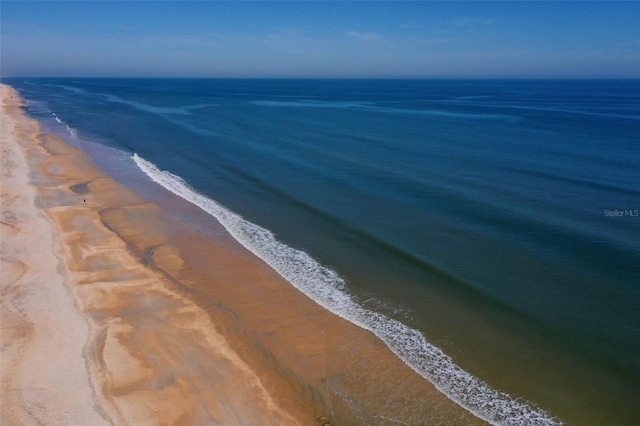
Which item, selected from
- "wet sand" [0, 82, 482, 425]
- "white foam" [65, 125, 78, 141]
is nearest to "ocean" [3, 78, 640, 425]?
"wet sand" [0, 82, 482, 425]

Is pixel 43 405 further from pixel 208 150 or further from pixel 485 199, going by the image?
pixel 208 150

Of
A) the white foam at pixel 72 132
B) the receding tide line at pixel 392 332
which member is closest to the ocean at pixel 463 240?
the receding tide line at pixel 392 332

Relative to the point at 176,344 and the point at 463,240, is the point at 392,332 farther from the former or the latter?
the point at 463,240

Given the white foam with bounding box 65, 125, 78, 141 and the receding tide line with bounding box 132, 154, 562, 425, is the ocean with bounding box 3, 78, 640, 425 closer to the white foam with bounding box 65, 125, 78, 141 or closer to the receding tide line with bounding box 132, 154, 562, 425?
the receding tide line with bounding box 132, 154, 562, 425

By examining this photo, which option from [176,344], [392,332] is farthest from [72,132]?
[392,332]

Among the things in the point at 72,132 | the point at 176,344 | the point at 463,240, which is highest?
the point at 72,132

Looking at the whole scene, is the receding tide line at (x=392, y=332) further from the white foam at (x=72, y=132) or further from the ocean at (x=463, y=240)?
the white foam at (x=72, y=132)
